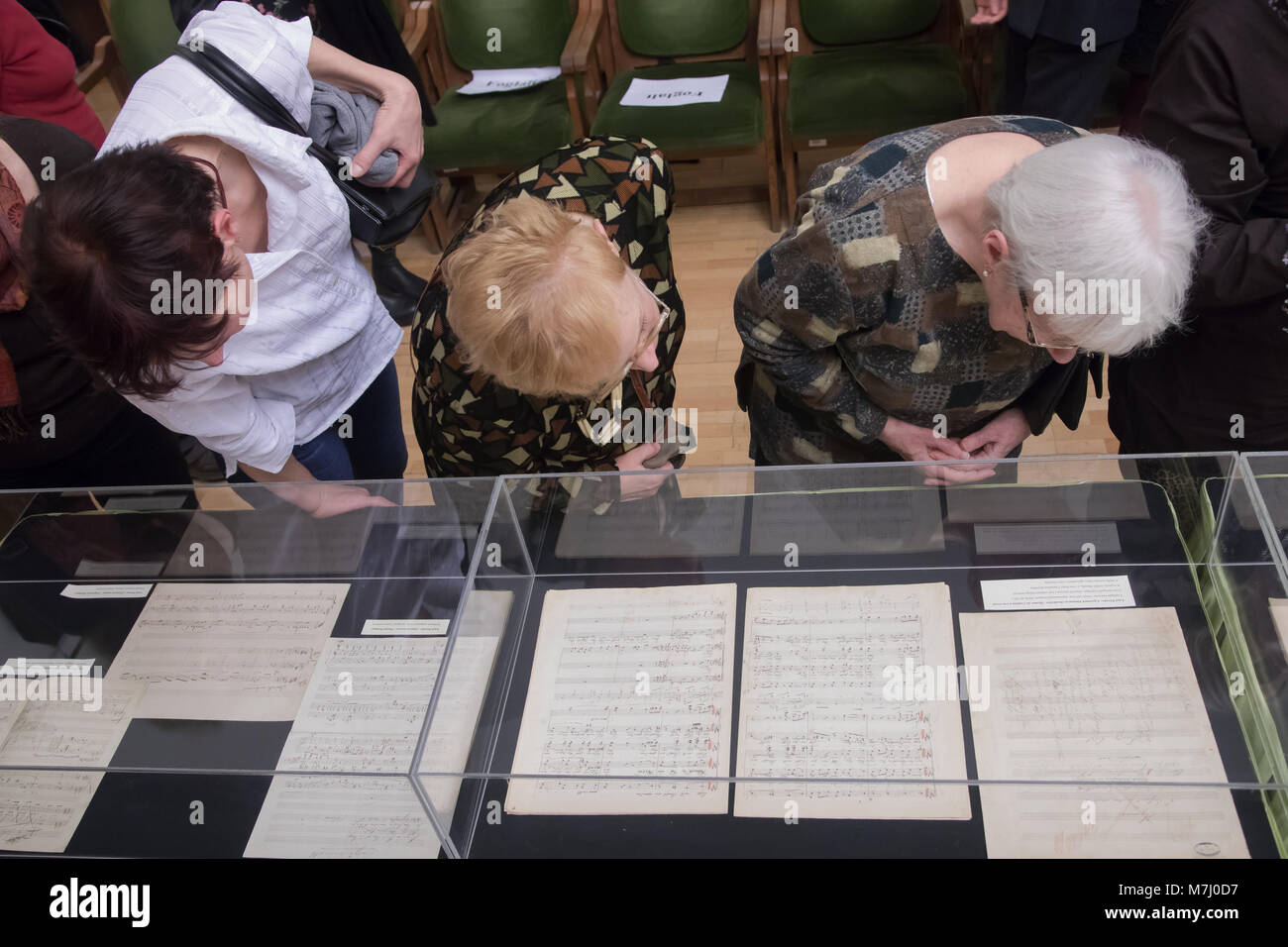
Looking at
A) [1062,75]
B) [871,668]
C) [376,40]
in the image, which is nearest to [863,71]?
[1062,75]

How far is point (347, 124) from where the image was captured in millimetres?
1954

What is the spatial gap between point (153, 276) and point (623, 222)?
0.80m

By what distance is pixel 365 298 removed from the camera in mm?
2053

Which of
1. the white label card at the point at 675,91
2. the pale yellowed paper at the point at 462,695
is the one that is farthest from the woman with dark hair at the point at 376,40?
the pale yellowed paper at the point at 462,695

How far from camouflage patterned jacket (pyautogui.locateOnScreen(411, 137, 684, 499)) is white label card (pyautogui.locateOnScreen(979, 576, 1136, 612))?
72 centimetres

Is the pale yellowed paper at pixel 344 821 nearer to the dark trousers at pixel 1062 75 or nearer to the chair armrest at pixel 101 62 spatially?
the dark trousers at pixel 1062 75

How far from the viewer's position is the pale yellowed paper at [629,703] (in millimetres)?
1412

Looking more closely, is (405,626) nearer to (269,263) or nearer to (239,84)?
(269,263)

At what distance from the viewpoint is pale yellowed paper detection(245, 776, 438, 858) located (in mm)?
1411

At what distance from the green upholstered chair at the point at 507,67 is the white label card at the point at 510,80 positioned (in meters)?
0.02

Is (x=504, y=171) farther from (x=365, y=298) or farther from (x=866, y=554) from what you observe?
(x=866, y=554)

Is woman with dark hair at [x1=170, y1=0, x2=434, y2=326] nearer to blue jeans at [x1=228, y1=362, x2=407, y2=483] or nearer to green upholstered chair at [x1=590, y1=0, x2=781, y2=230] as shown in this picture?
blue jeans at [x1=228, y1=362, x2=407, y2=483]

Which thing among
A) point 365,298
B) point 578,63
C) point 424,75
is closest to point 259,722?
point 365,298

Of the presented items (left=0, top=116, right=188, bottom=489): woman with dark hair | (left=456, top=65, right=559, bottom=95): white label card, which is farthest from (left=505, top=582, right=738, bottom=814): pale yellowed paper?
(left=456, top=65, right=559, bottom=95): white label card
